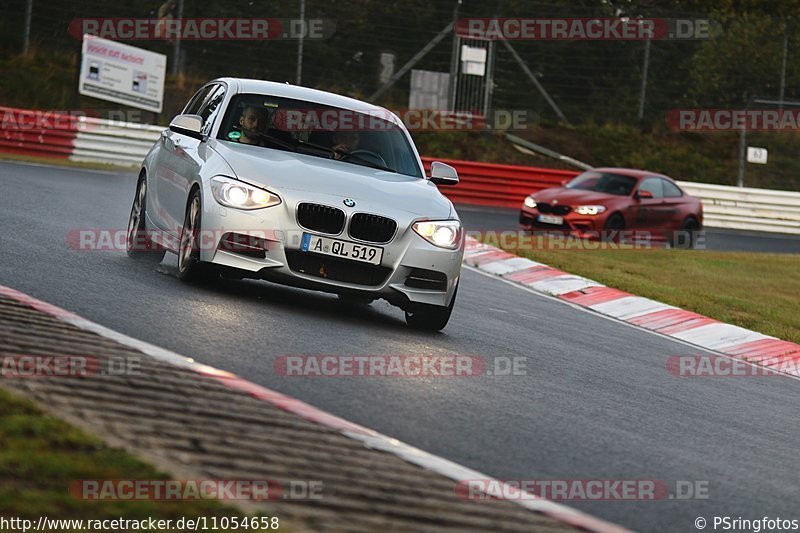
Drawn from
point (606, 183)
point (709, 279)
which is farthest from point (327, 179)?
point (606, 183)

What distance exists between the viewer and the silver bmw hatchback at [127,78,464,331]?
914 centimetres

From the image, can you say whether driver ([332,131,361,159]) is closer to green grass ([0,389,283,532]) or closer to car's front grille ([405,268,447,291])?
→ car's front grille ([405,268,447,291])

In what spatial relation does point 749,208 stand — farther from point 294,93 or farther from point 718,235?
point 294,93

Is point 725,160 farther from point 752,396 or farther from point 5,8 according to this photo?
point 752,396

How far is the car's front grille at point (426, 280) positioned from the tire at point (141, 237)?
2.68m

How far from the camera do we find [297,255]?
911 cm

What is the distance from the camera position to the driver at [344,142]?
10.3 m

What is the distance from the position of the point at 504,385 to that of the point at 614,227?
595 inches

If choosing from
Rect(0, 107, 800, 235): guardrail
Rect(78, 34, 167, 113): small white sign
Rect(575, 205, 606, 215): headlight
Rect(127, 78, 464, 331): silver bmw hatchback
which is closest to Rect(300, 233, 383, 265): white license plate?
Rect(127, 78, 464, 331): silver bmw hatchback

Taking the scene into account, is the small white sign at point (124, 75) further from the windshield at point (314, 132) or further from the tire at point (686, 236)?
the windshield at point (314, 132)

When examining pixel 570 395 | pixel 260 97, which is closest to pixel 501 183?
pixel 260 97

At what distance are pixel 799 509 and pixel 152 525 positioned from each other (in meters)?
3.16

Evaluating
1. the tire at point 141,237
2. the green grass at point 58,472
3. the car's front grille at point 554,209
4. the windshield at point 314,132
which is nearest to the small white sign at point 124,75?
the car's front grille at point 554,209

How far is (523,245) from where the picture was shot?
1952 cm
